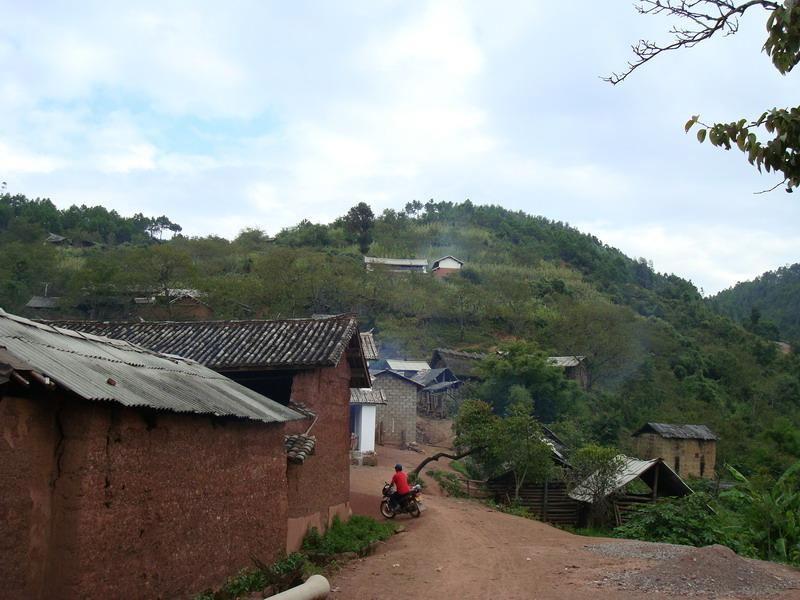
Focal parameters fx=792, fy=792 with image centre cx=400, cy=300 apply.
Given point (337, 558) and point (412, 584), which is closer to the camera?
point (412, 584)

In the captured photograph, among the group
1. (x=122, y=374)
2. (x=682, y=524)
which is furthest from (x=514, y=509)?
(x=122, y=374)

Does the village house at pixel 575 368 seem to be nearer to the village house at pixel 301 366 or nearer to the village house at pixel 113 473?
the village house at pixel 301 366

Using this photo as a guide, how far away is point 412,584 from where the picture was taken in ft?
40.8

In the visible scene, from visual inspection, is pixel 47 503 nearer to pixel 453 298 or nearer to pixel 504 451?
pixel 504 451

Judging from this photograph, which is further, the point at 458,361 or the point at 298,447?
the point at 458,361

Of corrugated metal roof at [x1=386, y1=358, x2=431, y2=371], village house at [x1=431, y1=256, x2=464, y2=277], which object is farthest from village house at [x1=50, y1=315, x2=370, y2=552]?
village house at [x1=431, y1=256, x2=464, y2=277]

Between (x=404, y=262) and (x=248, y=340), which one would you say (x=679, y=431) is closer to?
(x=248, y=340)

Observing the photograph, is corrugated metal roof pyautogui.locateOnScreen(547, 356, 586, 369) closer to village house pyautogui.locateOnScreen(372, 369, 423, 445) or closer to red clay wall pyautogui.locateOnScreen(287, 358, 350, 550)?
village house pyautogui.locateOnScreen(372, 369, 423, 445)

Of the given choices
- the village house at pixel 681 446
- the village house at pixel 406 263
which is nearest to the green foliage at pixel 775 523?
the village house at pixel 681 446

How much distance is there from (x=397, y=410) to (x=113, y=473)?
30.3 metres

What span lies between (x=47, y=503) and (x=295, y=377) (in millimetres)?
9409

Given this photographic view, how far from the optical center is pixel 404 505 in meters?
20.2

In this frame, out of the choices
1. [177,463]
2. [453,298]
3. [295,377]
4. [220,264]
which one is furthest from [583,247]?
[177,463]

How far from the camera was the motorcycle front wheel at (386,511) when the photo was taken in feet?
66.5
